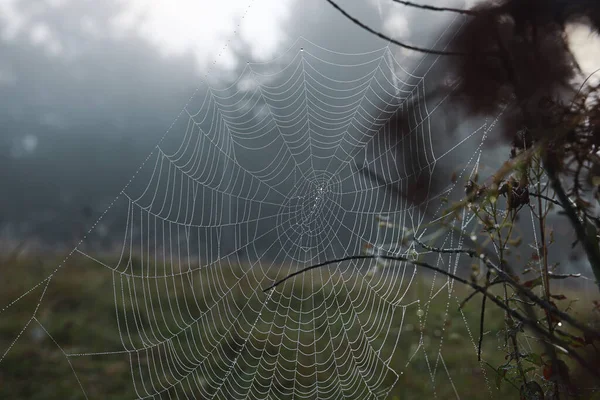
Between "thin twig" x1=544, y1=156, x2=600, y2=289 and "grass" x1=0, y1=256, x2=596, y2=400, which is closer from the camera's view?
"thin twig" x1=544, y1=156, x2=600, y2=289

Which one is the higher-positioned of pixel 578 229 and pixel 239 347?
pixel 578 229

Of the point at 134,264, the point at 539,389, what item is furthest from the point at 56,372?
the point at 539,389

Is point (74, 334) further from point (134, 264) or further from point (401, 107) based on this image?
point (401, 107)

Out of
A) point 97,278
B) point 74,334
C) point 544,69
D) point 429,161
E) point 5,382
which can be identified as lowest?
point 5,382

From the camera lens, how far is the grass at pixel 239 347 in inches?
148

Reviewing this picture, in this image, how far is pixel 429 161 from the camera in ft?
6.00

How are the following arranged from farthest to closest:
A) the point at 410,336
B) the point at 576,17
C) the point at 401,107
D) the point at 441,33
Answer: the point at 410,336, the point at 401,107, the point at 441,33, the point at 576,17

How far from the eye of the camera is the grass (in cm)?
376

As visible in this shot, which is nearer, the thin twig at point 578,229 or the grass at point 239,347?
the thin twig at point 578,229

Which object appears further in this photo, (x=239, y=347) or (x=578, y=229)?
(x=239, y=347)

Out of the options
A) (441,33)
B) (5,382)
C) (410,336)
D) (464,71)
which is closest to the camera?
(464,71)

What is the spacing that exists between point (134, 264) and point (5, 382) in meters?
2.67

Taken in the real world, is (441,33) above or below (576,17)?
above

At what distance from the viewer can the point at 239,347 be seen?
183 inches
